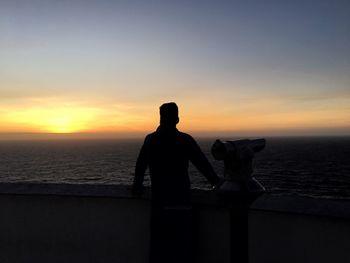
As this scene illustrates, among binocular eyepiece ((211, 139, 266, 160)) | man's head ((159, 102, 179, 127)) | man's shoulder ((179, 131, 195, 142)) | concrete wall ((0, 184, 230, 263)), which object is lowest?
concrete wall ((0, 184, 230, 263))

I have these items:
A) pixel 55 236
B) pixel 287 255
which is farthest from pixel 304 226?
pixel 55 236

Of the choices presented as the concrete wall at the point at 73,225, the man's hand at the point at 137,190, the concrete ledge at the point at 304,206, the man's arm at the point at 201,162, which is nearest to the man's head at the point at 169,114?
the man's arm at the point at 201,162

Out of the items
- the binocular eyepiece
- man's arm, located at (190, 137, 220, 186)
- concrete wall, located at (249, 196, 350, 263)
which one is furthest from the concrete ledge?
the binocular eyepiece

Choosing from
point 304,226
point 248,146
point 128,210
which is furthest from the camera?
point 128,210

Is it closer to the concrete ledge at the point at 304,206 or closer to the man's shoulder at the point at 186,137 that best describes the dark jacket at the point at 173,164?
the man's shoulder at the point at 186,137

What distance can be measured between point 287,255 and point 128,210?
155 centimetres

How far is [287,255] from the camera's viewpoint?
3.38 m

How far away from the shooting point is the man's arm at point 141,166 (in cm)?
368

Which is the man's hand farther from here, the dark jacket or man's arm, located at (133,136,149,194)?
the dark jacket

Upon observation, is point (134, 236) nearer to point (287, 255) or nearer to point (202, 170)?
point (202, 170)

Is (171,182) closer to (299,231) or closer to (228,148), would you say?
(228,148)

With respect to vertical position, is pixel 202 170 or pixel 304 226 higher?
pixel 202 170

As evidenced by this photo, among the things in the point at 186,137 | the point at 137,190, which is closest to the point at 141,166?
the point at 137,190

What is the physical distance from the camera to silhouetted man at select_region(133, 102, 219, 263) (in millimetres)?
3545
